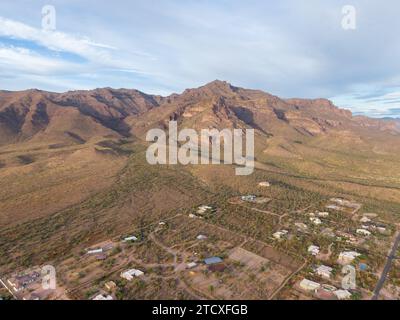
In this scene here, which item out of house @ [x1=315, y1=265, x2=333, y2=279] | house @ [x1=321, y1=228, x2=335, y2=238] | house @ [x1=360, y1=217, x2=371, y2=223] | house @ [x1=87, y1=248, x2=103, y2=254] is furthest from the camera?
house @ [x1=360, y1=217, x2=371, y2=223]

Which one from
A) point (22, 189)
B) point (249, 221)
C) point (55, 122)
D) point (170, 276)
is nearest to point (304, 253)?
point (249, 221)

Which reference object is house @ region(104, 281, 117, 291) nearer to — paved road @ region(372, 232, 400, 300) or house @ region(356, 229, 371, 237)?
paved road @ region(372, 232, 400, 300)

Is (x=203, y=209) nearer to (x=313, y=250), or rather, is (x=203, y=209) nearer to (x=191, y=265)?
(x=191, y=265)

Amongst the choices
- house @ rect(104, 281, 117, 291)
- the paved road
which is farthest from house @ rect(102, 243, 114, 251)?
the paved road

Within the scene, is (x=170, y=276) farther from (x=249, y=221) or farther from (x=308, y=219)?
(x=308, y=219)
